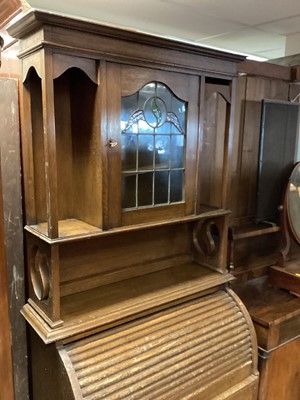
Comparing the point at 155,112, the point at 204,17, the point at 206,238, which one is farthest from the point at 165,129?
the point at 204,17

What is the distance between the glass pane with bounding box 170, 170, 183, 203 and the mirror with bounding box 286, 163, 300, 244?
0.75m

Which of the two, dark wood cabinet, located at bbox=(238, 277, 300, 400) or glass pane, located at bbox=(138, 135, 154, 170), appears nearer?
glass pane, located at bbox=(138, 135, 154, 170)

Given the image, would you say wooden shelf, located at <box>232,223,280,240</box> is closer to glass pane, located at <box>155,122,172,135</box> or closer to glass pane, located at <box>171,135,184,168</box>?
glass pane, located at <box>171,135,184,168</box>

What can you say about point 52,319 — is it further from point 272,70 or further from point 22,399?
point 272,70

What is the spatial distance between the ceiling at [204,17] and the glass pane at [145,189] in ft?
2.67

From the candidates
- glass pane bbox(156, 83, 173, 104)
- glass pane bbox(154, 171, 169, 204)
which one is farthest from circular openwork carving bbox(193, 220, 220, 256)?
glass pane bbox(156, 83, 173, 104)

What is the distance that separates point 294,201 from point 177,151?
89 centimetres

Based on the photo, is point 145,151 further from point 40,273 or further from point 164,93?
point 40,273

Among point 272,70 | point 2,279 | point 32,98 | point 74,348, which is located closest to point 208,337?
point 74,348

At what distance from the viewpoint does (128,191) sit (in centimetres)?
151

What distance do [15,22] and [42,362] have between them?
1310mm

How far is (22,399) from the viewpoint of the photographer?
5.49ft

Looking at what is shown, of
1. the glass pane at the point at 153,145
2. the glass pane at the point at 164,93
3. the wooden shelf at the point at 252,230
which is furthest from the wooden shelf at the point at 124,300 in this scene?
the glass pane at the point at 164,93

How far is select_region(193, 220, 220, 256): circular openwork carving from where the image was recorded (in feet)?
6.38
